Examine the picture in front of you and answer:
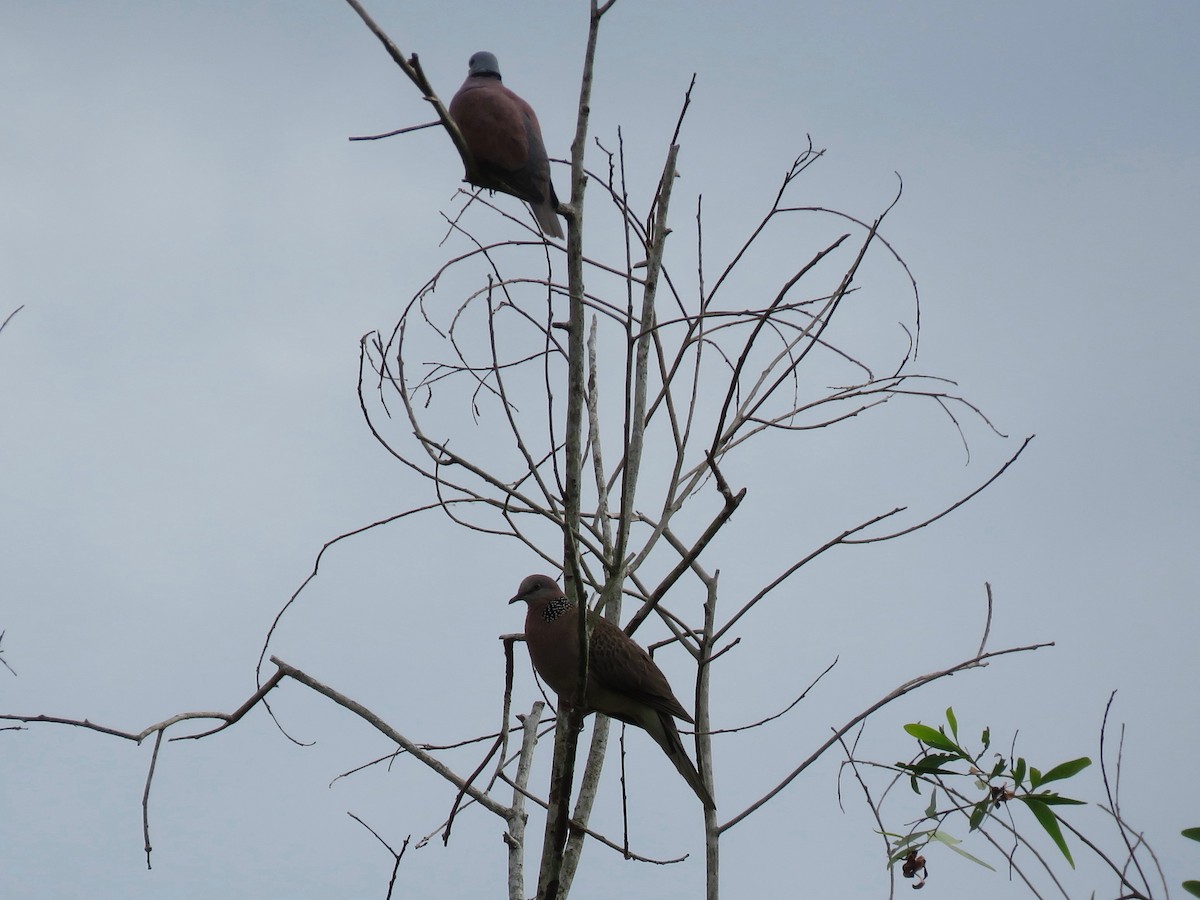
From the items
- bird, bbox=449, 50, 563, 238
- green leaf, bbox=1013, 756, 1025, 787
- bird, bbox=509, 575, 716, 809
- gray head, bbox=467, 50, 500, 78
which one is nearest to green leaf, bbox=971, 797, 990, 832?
green leaf, bbox=1013, 756, 1025, 787

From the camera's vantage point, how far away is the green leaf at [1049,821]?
253cm

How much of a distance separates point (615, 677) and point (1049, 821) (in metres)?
1.13

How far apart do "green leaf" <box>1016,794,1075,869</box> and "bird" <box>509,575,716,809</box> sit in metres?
0.78

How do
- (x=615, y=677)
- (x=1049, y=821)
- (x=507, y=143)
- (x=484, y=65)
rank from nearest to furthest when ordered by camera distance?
1. (x=1049, y=821)
2. (x=615, y=677)
3. (x=507, y=143)
4. (x=484, y=65)

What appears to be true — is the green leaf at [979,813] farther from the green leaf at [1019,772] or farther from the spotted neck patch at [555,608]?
the spotted neck patch at [555,608]

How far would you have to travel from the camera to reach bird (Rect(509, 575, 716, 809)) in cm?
298

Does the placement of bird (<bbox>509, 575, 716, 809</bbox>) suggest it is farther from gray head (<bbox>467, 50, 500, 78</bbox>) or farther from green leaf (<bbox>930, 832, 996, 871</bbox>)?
gray head (<bbox>467, 50, 500, 78</bbox>)

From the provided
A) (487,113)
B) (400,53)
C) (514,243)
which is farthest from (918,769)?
(487,113)

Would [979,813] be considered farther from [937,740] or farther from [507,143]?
[507,143]

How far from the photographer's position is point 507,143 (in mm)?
3557

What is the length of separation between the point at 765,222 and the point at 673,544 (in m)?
0.94

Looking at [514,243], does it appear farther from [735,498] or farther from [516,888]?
[516,888]

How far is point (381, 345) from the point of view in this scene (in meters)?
3.10

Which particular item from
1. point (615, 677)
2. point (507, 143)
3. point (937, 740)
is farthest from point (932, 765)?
point (507, 143)
